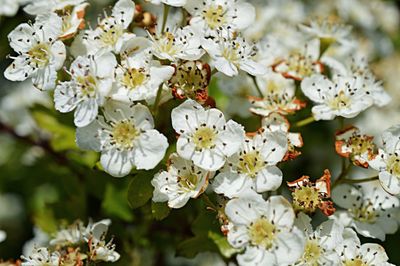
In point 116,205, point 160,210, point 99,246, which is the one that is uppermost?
point 160,210

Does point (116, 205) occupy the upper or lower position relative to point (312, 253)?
lower

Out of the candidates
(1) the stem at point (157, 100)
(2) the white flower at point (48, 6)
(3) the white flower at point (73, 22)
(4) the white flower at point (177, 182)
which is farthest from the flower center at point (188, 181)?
(2) the white flower at point (48, 6)

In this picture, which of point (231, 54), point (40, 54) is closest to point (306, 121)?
point (231, 54)

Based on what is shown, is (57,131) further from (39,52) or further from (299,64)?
(299,64)

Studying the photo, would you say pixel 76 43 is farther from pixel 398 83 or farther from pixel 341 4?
pixel 398 83

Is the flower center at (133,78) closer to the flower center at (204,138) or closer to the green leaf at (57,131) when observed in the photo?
the flower center at (204,138)

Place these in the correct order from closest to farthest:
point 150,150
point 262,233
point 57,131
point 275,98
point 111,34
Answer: point 262,233, point 150,150, point 111,34, point 275,98, point 57,131
